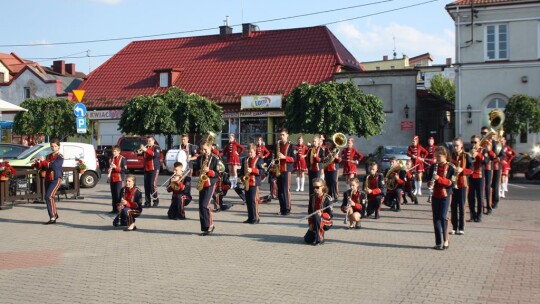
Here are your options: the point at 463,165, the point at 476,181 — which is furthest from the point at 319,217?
the point at 476,181

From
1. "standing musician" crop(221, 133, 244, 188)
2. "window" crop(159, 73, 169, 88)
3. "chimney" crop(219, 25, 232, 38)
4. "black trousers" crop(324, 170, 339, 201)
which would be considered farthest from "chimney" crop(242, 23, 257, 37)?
"black trousers" crop(324, 170, 339, 201)

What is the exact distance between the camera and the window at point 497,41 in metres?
33.0

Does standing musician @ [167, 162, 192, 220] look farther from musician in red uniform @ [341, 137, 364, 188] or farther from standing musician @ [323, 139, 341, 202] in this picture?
musician in red uniform @ [341, 137, 364, 188]

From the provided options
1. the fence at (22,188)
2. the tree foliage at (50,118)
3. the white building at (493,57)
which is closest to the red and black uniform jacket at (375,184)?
the fence at (22,188)

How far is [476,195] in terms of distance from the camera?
45.5ft

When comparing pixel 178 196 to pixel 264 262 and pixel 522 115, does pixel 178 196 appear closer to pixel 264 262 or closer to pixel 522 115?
pixel 264 262

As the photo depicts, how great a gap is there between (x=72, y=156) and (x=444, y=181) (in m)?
14.1

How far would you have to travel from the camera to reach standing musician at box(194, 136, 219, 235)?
1225 centimetres

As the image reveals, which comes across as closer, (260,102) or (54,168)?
(54,168)

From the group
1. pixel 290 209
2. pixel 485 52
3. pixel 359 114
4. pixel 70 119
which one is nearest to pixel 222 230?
pixel 290 209

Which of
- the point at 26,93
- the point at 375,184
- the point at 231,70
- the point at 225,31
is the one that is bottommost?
the point at 375,184

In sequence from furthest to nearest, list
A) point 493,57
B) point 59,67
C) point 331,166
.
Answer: point 59,67
point 493,57
point 331,166

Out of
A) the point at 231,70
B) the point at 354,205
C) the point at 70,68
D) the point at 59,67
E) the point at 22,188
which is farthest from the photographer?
the point at 70,68

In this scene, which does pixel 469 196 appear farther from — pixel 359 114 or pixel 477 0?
pixel 477 0
